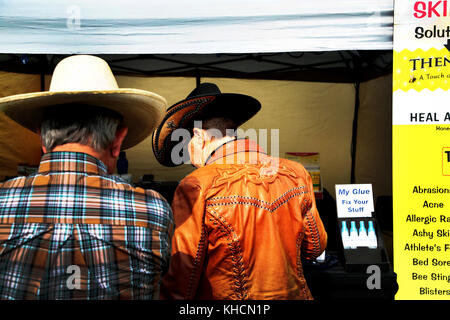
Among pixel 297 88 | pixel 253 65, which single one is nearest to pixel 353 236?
pixel 297 88

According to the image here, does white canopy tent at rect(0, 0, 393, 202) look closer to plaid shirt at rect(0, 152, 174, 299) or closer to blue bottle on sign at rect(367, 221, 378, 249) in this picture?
blue bottle on sign at rect(367, 221, 378, 249)

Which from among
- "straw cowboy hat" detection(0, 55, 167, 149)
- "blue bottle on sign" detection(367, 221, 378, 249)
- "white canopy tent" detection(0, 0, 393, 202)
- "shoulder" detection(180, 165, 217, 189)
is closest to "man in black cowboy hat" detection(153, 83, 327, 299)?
"shoulder" detection(180, 165, 217, 189)

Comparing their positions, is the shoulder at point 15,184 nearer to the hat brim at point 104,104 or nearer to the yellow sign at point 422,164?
the hat brim at point 104,104

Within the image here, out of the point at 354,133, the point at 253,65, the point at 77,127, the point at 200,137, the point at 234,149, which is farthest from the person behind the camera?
the point at 354,133

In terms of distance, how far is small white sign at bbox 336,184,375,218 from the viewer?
260cm

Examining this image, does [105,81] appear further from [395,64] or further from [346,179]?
[346,179]

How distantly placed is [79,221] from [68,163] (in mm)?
181

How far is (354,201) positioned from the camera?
8.57 feet

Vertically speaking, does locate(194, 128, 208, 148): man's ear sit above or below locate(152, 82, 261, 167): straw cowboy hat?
below

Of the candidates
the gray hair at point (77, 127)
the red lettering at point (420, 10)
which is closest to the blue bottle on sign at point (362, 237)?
the red lettering at point (420, 10)

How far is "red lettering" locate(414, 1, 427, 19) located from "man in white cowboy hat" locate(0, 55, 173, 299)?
1.80m

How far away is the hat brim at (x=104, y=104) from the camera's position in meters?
1.15

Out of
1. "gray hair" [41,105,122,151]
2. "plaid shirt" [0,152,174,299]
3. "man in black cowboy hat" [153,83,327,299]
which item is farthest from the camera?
"man in black cowboy hat" [153,83,327,299]

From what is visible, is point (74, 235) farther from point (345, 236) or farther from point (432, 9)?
point (432, 9)
